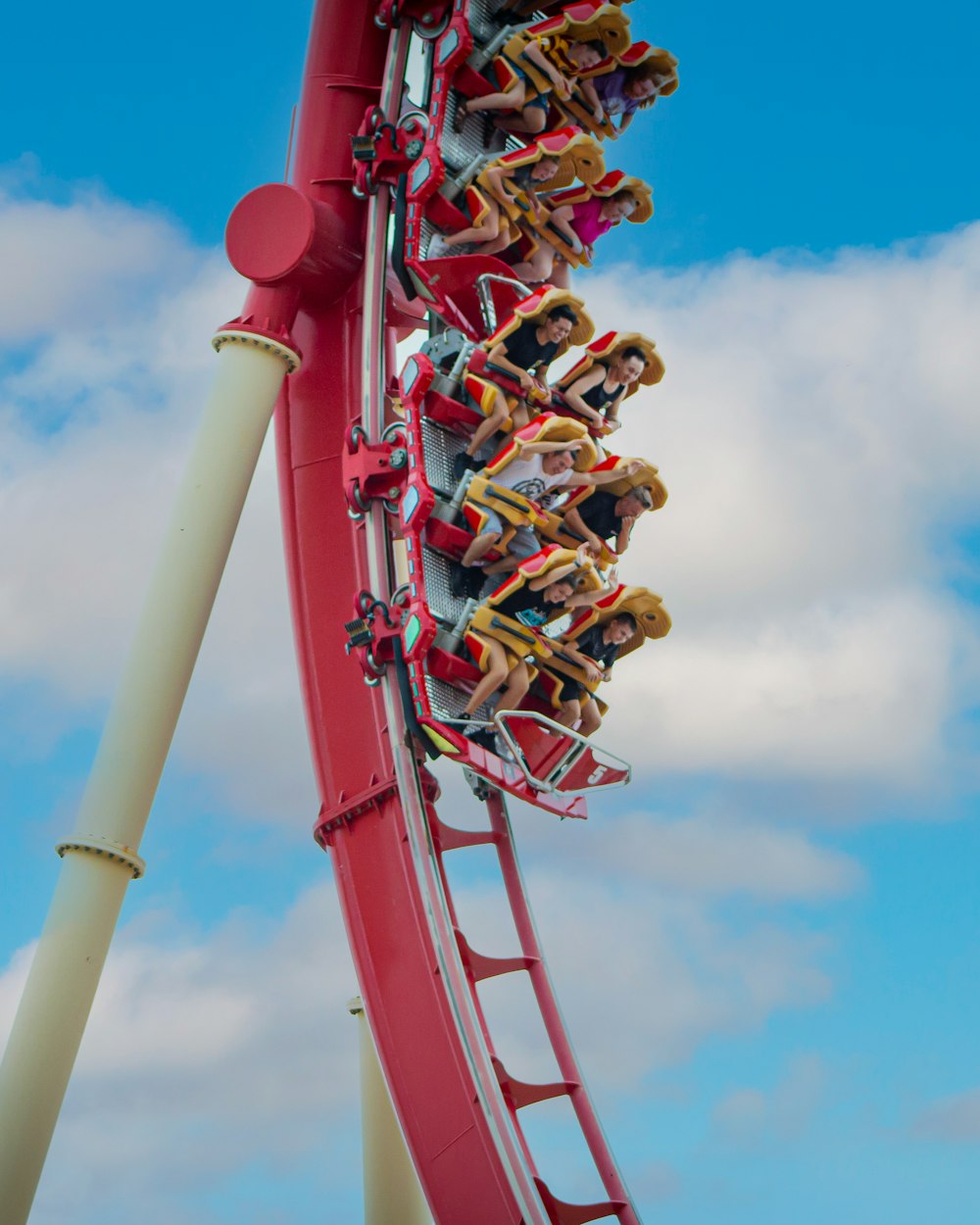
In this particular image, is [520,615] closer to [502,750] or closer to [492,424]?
[502,750]

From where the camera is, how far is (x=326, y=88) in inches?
546

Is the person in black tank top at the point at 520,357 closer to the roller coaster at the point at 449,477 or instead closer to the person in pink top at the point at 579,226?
the roller coaster at the point at 449,477

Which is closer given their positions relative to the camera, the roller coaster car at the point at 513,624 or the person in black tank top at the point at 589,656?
the roller coaster car at the point at 513,624

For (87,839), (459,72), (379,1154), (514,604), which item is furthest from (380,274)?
(379,1154)

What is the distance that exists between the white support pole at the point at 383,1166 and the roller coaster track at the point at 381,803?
164 centimetres

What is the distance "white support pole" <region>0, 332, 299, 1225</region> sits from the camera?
1078 cm

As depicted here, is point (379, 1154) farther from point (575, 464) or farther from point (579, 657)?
point (575, 464)

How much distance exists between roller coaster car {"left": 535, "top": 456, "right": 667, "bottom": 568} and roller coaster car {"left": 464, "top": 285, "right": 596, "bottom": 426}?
2.44 ft

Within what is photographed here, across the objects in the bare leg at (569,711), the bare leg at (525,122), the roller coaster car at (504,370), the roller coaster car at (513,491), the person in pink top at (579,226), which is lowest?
the bare leg at (569,711)

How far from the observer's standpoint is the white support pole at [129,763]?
10781 millimetres

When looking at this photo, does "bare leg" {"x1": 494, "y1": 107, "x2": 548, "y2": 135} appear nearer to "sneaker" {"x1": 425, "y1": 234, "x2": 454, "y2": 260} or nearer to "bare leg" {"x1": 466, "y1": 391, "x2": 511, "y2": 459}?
"sneaker" {"x1": 425, "y1": 234, "x2": 454, "y2": 260}

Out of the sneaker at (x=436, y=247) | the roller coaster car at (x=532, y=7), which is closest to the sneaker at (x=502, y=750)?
the sneaker at (x=436, y=247)

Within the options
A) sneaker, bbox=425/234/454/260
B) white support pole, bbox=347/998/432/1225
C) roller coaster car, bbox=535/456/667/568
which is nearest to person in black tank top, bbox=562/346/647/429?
roller coaster car, bbox=535/456/667/568

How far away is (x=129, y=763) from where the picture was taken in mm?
11664
